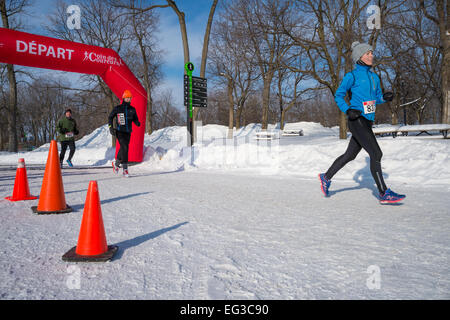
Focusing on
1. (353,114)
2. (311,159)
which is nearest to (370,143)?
(353,114)

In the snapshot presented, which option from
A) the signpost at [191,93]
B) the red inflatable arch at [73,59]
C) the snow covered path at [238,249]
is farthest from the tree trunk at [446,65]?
the red inflatable arch at [73,59]

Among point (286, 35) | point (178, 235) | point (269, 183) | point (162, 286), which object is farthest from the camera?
point (286, 35)

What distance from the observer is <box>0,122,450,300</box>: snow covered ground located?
68.9 inches

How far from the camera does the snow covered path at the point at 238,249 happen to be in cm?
174

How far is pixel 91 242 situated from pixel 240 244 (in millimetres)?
1149

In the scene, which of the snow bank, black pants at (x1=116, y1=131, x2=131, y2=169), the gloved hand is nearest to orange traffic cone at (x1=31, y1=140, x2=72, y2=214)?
black pants at (x1=116, y1=131, x2=131, y2=169)

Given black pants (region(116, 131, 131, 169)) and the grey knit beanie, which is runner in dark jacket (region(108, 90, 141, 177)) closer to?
black pants (region(116, 131, 131, 169))

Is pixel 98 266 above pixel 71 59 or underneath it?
underneath

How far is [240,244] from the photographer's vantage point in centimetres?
249

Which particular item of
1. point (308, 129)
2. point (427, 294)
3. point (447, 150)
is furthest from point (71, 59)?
point (308, 129)
